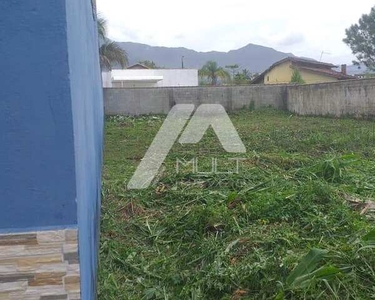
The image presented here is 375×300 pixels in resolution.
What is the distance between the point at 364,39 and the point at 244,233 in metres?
29.7

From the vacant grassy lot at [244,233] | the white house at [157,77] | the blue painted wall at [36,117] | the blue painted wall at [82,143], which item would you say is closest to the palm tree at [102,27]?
the white house at [157,77]

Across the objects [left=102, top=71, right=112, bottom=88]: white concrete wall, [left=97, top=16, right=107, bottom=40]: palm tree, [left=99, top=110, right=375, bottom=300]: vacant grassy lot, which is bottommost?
[left=99, top=110, right=375, bottom=300]: vacant grassy lot

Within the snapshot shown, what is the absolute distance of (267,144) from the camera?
7.75 metres

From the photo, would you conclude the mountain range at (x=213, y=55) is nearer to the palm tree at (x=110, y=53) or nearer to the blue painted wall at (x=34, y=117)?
the palm tree at (x=110, y=53)

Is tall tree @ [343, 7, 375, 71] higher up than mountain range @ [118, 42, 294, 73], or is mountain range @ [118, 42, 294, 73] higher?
mountain range @ [118, 42, 294, 73]

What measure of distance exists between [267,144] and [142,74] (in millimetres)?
19490

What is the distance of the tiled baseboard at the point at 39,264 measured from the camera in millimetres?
1247

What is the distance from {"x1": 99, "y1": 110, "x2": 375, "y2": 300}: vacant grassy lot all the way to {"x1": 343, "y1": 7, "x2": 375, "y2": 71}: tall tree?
2615 centimetres

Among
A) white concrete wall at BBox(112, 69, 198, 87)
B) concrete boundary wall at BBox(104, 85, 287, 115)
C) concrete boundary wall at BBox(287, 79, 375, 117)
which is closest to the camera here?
concrete boundary wall at BBox(287, 79, 375, 117)

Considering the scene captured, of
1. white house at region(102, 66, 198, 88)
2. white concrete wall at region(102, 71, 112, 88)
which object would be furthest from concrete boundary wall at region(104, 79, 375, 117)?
white house at region(102, 66, 198, 88)

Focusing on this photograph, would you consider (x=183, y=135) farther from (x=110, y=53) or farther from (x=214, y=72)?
(x=214, y=72)

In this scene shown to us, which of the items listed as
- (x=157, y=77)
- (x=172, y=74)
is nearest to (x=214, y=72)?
(x=172, y=74)

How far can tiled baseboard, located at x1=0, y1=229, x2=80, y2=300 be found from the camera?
Result: 1.25 meters

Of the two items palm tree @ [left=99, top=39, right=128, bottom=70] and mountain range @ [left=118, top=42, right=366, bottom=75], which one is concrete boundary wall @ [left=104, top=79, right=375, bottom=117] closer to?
palm tree @ [left=99, top=39, right=128, bottom=70]
